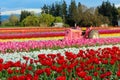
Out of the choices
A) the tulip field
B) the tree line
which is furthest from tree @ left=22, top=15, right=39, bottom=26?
the tulip field

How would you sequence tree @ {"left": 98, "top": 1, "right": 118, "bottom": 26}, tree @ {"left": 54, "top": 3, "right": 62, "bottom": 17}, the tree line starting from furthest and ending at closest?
tree @ {"left": 54, "top": 3, "right": 62, "bottom": 17}, tree @ {"left": 98, "top": 1, "right": 118, "bottom": 26}, the tree line

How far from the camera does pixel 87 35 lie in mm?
23031

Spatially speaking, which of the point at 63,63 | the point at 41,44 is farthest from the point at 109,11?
the point at 63,63

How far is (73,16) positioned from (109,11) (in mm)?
13034

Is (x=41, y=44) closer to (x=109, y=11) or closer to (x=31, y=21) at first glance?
(x=31, y=21)

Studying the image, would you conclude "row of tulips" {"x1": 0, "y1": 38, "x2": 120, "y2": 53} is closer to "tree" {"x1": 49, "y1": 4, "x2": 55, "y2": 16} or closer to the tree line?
the tree line

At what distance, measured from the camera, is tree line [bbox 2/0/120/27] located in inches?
2895

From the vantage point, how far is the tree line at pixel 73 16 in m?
73.5

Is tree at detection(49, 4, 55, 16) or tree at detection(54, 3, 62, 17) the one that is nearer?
tree at detection(54, 3, 62, 17)

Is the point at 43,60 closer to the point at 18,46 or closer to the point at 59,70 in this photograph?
the point at 59,70

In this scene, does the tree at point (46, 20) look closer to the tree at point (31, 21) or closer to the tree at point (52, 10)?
the tree at point (31, 21)

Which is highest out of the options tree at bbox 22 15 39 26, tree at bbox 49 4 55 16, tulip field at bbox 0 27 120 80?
tulip field at bbox 0 27 120 80

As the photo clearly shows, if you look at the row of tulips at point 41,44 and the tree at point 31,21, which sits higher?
the row of tulips at point 41,44

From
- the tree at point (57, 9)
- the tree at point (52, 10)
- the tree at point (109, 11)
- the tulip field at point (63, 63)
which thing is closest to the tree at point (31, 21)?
the tree at point (109, 11)
